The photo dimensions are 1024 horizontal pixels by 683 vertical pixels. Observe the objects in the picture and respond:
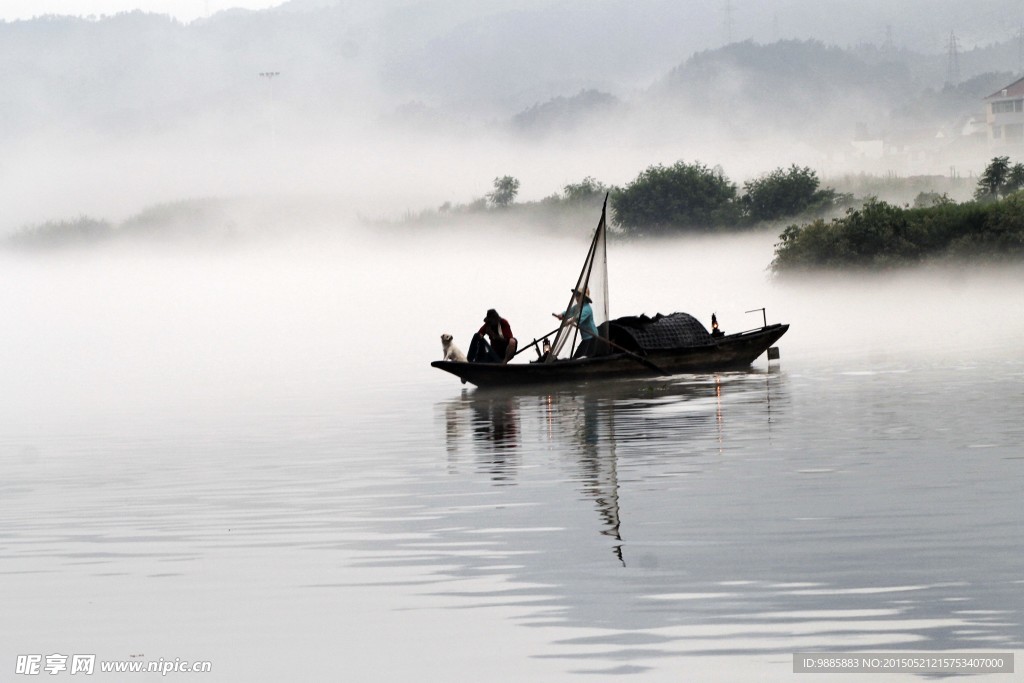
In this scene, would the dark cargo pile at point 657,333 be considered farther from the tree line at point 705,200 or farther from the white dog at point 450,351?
the tree line at point 705,200

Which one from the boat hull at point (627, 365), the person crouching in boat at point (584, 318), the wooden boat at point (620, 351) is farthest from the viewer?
the person crouching in boat at point (584, 318)

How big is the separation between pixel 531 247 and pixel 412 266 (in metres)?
16.4

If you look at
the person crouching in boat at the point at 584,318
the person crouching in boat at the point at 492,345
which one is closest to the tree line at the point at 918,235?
the person crouching in boat at the point at 584,318

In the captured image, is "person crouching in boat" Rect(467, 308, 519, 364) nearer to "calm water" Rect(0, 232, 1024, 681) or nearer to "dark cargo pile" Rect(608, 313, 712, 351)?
"calm water" Rect(0, 232, 1024, 681)

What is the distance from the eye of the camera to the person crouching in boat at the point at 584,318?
42.2 metres

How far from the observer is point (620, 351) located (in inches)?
1692

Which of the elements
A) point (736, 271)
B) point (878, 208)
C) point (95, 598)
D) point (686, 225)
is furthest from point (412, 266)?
point (95, 598)

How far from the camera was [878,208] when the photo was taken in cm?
9556

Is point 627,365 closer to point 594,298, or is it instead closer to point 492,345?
point 594,298

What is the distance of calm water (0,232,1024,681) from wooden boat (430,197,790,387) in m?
0.72

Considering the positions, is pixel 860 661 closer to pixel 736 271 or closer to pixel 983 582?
pixel 983 582

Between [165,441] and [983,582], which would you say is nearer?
[983,582]

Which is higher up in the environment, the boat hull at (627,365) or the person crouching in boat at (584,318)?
the person crouching in boat at (584,318)

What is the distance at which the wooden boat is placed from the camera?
41125 millimetres
